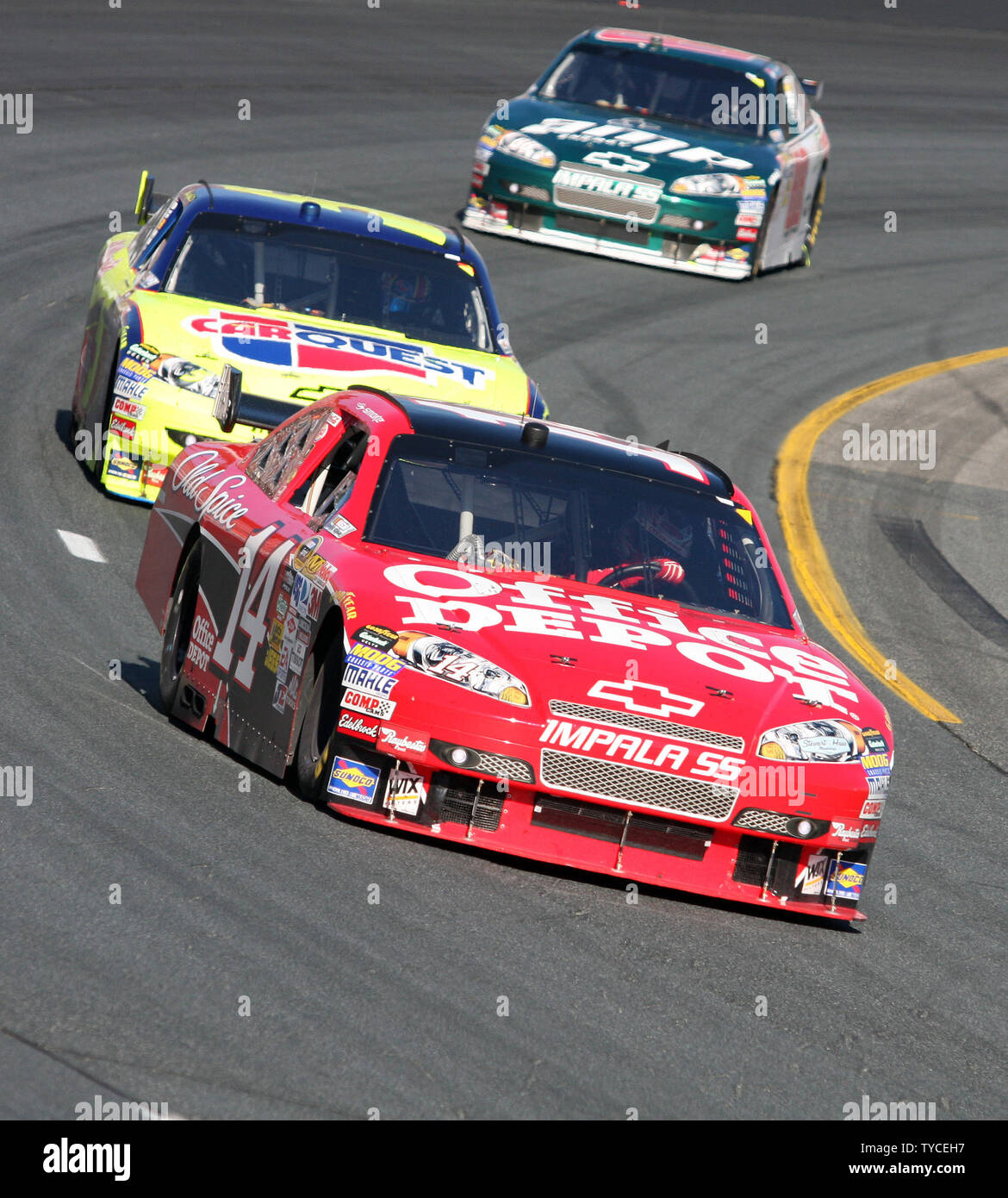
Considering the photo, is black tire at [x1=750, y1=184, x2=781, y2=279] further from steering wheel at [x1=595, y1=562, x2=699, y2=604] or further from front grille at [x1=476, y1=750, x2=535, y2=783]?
front grille at [x1=476, y1=750, x2=535, y2=783]

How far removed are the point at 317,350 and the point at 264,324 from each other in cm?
37

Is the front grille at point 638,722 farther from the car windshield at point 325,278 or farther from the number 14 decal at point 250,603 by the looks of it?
the car windshield at point 325,278

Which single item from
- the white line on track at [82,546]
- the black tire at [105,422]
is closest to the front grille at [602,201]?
the black tire at [105,422]

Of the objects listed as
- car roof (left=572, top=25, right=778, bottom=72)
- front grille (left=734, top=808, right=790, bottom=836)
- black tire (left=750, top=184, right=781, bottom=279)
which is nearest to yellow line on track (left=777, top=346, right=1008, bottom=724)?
black tire (left=750, top=184, right=781, bottom=279)

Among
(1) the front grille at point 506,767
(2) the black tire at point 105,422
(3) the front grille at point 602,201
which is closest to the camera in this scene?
(1) the front grille at point 506,767

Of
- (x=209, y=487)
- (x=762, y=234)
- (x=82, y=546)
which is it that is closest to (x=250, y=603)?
(x=209, y=487)

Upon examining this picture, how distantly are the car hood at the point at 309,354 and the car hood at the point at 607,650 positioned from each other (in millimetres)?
3972

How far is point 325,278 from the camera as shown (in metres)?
11.8

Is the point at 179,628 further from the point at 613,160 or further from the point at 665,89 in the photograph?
the point at 665,89

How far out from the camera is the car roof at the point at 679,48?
1923 cm

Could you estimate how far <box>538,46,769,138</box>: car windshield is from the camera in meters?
18.8
